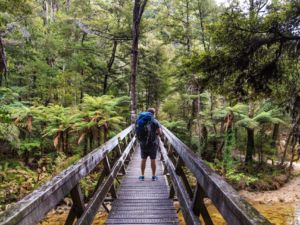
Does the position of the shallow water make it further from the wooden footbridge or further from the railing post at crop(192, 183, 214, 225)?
the railing post at crop(192, 183, 214, 225)

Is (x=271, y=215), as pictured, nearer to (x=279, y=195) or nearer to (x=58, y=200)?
(x=279, y=195)

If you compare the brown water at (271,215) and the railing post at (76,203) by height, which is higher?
the railing post at (76,203)

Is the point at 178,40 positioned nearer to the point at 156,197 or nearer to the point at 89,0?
the point at 89,0

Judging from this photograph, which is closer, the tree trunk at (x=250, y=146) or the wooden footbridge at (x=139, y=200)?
the wooden footbridge at (x=139, y=200)

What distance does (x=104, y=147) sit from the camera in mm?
4281

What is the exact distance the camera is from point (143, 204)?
4844 millimetres

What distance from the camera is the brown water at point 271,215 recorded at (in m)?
10.2

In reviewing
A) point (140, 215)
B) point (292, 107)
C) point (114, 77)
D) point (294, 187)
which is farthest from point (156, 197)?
point (114, 77)

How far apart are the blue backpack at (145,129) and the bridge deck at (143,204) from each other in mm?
951

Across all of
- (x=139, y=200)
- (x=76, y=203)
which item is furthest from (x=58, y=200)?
(x=139, y=200)

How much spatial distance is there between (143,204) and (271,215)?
9434mm

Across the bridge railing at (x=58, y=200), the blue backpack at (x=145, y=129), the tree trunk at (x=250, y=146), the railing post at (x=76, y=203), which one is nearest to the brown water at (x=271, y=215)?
the blue backpack at (x=145, y=129)

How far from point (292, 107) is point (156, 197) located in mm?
5201

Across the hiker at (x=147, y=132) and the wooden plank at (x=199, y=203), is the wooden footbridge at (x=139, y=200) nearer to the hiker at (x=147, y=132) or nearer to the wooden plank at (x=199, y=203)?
the wooden plank at (x=199, y=203)
